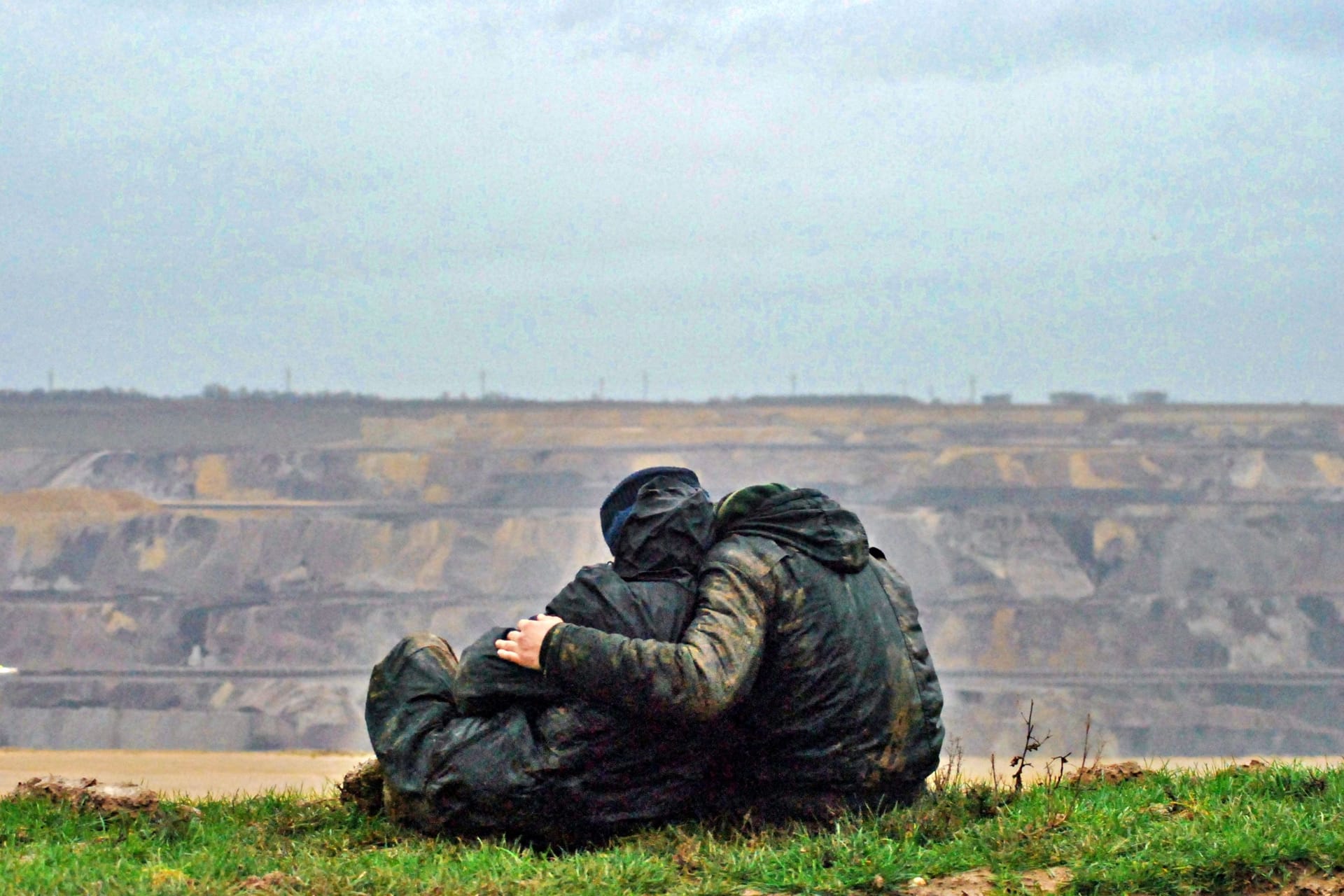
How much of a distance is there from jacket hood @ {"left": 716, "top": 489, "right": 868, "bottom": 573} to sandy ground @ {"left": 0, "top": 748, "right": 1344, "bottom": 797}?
4951mm

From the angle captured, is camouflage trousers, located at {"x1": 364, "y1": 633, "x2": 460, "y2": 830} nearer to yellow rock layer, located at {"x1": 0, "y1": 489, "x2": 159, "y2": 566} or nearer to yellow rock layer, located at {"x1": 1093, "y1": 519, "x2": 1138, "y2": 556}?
yellow rock layer, located at {"x1": 0, "y1": 489, "x2": 159, "y2": 566}

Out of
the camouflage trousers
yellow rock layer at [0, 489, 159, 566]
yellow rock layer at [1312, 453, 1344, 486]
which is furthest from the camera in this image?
yellow rock layer at [1312, 453, 1344, 486]

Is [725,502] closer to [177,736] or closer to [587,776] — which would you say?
[587,776]

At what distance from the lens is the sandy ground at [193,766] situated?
11.4 meters

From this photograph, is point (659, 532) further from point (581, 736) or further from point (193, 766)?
point (193, 766)

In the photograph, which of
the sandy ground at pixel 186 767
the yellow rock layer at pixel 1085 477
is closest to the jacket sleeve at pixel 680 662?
the sandy ground at pixel 186 767

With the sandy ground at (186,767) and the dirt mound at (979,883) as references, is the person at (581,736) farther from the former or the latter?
the sandy ground at (186,767)

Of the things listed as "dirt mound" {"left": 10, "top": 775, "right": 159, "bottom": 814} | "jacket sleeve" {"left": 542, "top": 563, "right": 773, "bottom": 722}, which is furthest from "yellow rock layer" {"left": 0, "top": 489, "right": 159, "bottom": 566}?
"jacket sleeve" {"left": 542, "top": 563, "right": 773, "bottom": 722}

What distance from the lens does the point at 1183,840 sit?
521cm

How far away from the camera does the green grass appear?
5.01m

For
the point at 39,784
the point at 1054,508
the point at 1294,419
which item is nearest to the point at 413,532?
the point at 1054,508

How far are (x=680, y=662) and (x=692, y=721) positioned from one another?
0.21m

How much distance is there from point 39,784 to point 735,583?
9.57 ft

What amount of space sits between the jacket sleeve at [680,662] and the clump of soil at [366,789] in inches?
52.1
